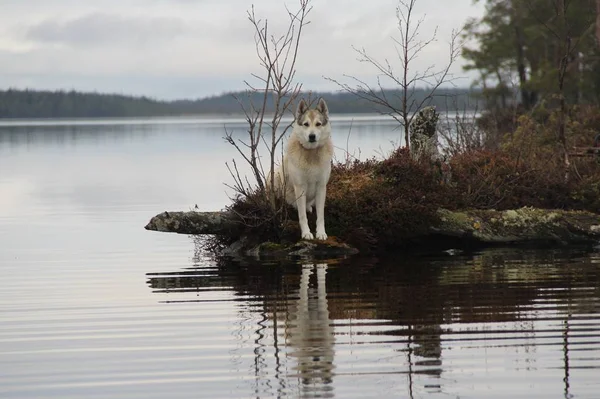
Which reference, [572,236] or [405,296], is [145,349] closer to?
[405,296]

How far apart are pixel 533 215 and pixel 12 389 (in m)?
11.7

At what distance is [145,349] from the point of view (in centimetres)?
1003

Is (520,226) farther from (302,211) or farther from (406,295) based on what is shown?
(406,295)

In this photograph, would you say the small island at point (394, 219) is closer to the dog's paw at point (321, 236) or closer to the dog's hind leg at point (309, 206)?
the dog's paw at point (321, 236)

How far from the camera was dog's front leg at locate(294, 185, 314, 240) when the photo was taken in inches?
657

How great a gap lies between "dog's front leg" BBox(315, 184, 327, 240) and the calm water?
3.17 feet

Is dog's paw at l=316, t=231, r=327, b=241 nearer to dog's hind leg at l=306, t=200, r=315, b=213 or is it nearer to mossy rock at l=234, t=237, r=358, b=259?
mossy rock at l=234, t=237, r=358, b=259

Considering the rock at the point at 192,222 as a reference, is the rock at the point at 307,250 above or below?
below

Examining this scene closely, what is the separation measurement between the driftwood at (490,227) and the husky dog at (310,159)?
1074mm

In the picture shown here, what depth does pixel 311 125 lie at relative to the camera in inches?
646

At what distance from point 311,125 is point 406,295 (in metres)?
4.48

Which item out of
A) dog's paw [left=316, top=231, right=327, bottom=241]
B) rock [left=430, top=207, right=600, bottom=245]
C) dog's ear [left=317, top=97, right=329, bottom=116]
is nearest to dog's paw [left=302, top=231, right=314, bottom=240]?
dog's paw [left=316, top=231, right=327, bottom=241]

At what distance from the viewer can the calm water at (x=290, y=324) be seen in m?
8.57

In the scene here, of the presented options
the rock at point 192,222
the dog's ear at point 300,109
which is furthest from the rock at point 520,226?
the rock at point 192,222
